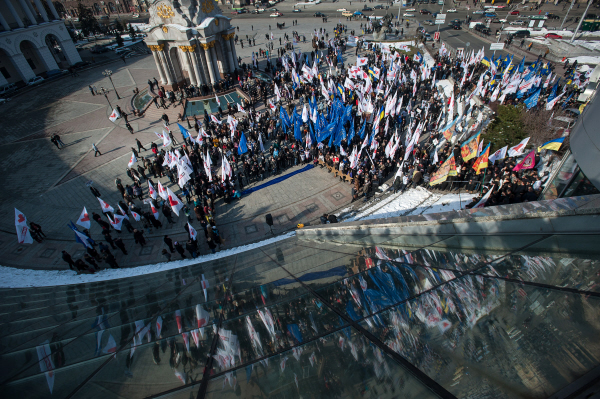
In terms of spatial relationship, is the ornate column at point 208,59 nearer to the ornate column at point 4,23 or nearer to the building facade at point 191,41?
the building facade at point 191,41

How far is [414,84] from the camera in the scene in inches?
1098

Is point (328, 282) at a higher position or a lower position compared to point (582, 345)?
lower

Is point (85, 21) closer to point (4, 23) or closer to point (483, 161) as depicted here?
point (4, 23)

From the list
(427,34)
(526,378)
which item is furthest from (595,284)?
(427,34)

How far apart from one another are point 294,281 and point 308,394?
3719mm

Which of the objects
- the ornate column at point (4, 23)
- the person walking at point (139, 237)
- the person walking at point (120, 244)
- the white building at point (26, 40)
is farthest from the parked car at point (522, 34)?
the ornate column at point (4, 23)

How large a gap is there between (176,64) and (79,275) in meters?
27.0

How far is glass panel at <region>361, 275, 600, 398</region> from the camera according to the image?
127 inches

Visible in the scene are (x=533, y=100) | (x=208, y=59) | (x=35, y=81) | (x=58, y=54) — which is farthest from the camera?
(x=58, y=54)

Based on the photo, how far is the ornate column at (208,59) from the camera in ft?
98.2

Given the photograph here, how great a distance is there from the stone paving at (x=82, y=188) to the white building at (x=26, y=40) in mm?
11232

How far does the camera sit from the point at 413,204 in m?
15.9

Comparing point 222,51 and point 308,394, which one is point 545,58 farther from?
point 308,394

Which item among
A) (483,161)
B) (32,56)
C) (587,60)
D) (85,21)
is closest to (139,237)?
(483,161)
